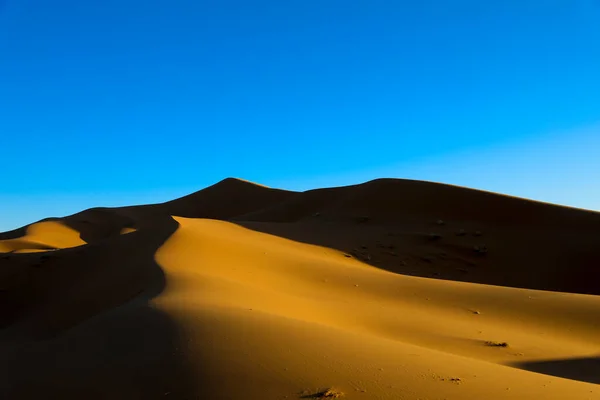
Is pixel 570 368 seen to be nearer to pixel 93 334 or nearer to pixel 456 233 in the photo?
pixel 93 334

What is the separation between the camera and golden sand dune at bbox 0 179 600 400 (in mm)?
4500

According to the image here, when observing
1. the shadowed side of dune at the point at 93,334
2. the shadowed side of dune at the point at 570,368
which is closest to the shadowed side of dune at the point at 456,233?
the shadowed side of dune at the point at 93,334

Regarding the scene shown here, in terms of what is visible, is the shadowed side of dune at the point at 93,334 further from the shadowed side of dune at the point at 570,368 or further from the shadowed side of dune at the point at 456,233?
the shadowed side of dune at the point at 456,233

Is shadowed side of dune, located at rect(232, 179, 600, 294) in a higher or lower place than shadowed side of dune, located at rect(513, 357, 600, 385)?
higher

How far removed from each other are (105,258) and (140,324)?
862 centimetres

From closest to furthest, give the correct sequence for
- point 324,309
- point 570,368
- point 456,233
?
1. point 570,368
2. point 324,309
3. point 456,233

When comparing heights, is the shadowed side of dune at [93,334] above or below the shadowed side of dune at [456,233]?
below

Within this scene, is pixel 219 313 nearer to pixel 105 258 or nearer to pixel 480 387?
pixel 480 387

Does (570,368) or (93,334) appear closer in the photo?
(93,334)

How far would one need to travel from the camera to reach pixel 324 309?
875cm

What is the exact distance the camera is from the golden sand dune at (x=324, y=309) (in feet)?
14.8

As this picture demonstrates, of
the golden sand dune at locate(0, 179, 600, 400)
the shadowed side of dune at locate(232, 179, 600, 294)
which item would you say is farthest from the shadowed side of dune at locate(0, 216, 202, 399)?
the shadowed side of dune at locate(232, 179, 600, 294)

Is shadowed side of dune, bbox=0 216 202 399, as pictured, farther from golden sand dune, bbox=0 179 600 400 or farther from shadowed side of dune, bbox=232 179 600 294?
shadowed side of dune, bbox=232 179 600 294

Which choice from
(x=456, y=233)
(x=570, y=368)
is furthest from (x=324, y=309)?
(x=456, y=233)
